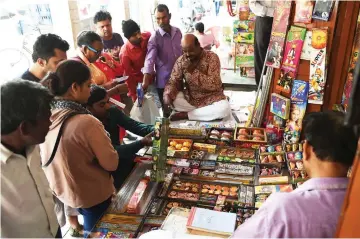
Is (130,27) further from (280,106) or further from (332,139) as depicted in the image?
(332,139)

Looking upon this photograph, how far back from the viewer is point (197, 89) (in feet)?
11.4

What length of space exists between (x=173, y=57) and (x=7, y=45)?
1.99 m

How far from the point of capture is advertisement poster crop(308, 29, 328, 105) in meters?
2.42

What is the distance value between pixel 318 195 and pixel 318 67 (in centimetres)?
165

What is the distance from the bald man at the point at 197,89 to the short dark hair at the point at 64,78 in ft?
5.35

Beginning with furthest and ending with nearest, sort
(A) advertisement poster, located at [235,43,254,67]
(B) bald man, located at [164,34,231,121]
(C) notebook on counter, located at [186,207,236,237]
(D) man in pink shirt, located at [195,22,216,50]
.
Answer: (A) advertisement poster, located at [235,43,254,67] → (D) man in pink shirt, located at [195,22,216,50] → (B) bald man, located at [164,34,231,121] → (C) notebook on counter, located at [186,207,236,237]

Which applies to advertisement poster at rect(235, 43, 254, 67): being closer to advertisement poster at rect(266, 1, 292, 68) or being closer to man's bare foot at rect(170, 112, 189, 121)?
man's bare foot at rect(170, 112, 189, 121)

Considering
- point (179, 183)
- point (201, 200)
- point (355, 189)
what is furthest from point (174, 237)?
point (355, 189)

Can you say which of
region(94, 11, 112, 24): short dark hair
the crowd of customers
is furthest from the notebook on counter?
region(94, 11, 112, 24): short dark hair

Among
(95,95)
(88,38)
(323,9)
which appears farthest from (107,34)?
(323,9)

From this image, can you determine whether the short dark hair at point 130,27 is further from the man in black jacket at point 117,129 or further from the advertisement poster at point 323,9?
the advertisement poster at point 323,9

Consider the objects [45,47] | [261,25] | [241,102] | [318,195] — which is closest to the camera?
[318,195]

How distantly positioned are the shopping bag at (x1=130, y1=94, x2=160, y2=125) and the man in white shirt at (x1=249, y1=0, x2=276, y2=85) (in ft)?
5.12

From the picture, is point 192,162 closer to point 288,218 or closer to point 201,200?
point 201,200
